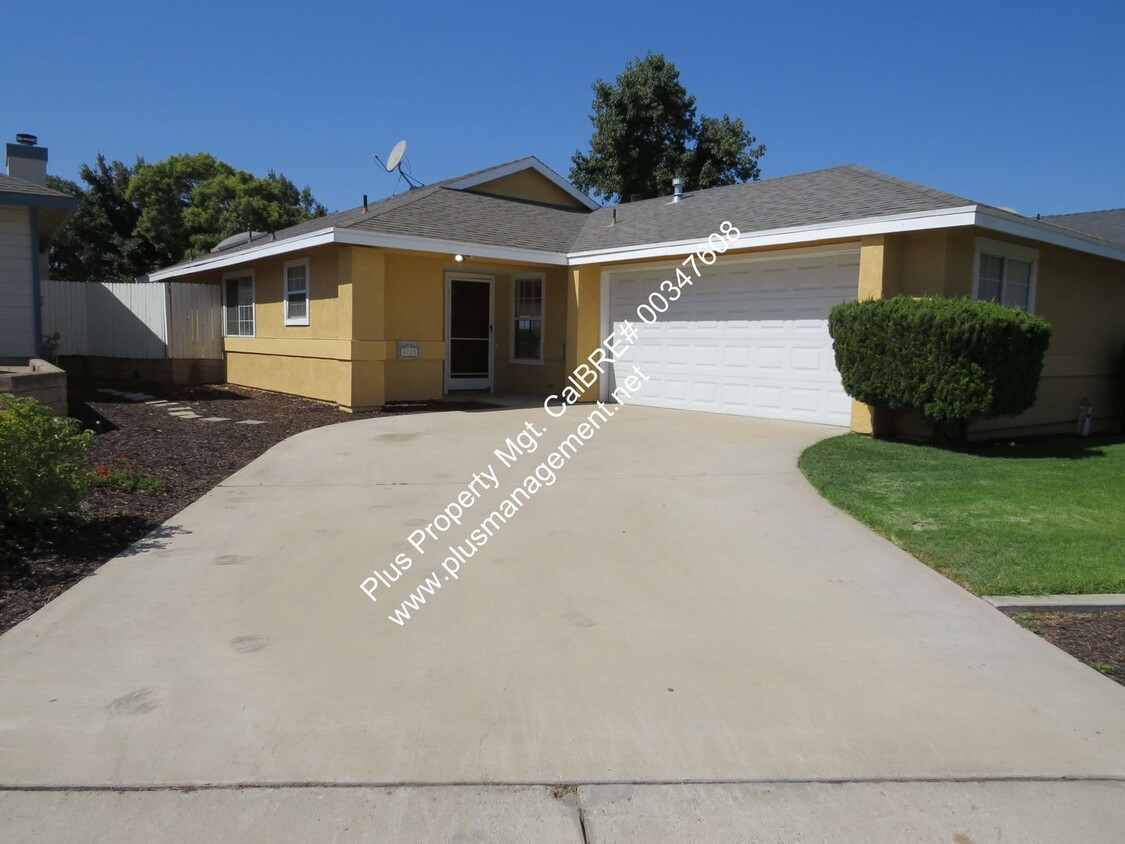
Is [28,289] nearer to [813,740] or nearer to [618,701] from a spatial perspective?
[618,701]

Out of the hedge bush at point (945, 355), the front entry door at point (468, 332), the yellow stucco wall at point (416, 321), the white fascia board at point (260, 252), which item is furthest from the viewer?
the front entry door at point (468, 332)

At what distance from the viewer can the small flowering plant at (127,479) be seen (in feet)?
24.2

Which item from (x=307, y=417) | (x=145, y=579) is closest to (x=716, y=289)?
(x=307, y=417)

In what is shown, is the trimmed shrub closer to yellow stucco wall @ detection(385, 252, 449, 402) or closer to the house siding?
the house siding

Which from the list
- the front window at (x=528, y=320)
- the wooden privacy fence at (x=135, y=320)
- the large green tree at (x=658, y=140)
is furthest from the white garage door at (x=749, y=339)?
the large green tree at (x=658, y=140)

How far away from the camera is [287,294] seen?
15.5m

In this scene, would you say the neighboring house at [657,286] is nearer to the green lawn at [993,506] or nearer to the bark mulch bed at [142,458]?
the bark mulch bed at [142,458]

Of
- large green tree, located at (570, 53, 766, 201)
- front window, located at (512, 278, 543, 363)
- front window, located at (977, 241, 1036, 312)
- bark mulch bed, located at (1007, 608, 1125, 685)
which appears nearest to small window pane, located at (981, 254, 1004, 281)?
front window, located at (977, 241, 1036, 312)

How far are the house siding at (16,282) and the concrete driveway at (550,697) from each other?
27.0 feet

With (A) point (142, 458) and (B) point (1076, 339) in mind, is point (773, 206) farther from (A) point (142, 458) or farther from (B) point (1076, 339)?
(A) point (142, 458)

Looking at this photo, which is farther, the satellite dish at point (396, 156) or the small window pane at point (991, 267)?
the satellite dish at point (396, 156)

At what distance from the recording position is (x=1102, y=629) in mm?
4590

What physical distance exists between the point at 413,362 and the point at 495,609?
10330 mm

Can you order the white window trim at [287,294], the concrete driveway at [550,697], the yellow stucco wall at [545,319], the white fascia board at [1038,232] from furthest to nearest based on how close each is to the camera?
1. the white window trim at [287,294]
2. the yellow stucco wall at [545,319]
3. the white fascia board at [1038,232]
4. the concrete driveway at [550,697]
